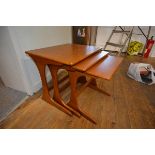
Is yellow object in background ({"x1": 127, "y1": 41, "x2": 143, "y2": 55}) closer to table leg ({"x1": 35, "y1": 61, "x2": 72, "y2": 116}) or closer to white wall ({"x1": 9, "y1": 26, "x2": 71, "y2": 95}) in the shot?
white wall ({"x1": 9, "y1": 26, "x2": 71, "y2": 95})

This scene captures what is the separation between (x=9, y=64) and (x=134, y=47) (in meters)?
3.17

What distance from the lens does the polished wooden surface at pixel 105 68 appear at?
38.6 inches

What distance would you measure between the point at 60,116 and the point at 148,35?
329 cm

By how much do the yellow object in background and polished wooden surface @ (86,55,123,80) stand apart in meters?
2.46

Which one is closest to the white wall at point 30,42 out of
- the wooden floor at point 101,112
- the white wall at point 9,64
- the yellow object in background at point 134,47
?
the white wall at point 9,64

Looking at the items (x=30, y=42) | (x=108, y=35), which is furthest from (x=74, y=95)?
(x=108, y=35)

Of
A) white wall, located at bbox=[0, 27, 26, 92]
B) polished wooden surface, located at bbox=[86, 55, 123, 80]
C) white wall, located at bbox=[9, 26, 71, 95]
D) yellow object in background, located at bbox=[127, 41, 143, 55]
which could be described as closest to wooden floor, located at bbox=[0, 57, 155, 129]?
white wall, located at bbox=[9, 26, 71, 95]

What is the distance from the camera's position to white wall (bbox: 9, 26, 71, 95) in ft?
4.47

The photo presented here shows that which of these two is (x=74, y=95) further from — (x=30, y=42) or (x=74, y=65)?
(x=30, y=42)

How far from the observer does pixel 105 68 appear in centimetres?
110

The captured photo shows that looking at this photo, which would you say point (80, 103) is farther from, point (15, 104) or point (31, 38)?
point (31, 38)

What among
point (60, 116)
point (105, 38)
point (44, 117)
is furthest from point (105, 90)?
point (105, 38)
